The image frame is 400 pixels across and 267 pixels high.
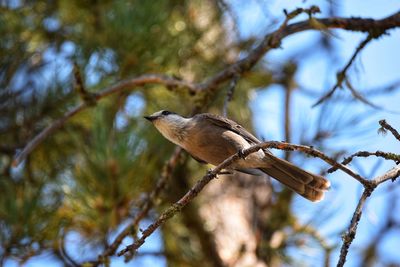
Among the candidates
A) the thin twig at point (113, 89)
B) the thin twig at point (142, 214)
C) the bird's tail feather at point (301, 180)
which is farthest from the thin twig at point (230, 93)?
the bird's tail feather at point (301, 180)

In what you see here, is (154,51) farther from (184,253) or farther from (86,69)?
(184,253)

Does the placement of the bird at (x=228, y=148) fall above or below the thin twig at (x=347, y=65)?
below

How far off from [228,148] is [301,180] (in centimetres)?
45

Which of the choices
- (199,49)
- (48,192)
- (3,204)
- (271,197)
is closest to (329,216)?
(271,197)

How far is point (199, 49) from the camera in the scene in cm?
415

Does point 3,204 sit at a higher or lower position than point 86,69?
lower

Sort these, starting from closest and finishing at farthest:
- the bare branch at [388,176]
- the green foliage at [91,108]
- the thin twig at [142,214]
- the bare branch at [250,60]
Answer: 1. the bare branch at [388,176]
2. the thin twig at [142,214]
3. the bare branch at [250,60]
4. the green foliage at [91,108]

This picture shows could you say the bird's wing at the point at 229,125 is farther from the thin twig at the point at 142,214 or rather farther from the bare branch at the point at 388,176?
the bare branch at the point at 388,176

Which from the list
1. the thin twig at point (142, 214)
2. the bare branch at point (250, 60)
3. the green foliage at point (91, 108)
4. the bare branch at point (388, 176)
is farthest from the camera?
the green foliage at point (91, 108)

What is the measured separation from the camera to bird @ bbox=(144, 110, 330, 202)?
308 centimetres

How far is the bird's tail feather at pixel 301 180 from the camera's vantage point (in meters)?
3.13

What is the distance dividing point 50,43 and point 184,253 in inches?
68.1

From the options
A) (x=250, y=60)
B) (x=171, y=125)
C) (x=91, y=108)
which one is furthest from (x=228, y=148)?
(x=91, y=108)

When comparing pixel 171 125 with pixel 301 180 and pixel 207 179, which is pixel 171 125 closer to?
pixel 301 180
